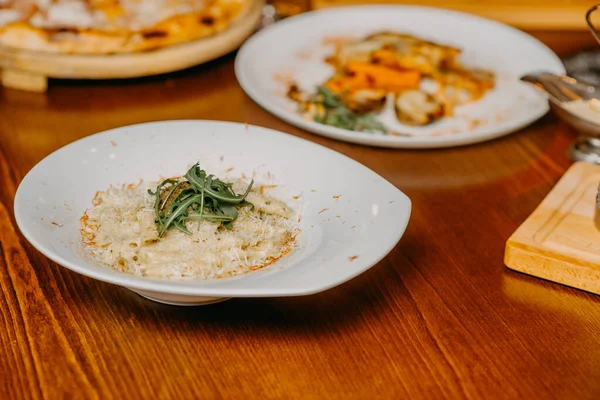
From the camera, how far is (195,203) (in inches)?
41.8

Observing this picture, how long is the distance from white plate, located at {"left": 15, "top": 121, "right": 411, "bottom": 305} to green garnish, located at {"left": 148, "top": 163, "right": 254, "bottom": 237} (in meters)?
0.11

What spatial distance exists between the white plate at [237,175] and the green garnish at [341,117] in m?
0.35

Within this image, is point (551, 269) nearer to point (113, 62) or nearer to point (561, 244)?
point (561, 244)

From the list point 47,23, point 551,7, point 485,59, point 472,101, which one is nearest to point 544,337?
point 472,101

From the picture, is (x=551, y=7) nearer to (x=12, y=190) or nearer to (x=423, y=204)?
(x=423, y=204)

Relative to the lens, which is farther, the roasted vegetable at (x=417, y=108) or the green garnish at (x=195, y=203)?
the roasted vegetable at (x=417, y=108)

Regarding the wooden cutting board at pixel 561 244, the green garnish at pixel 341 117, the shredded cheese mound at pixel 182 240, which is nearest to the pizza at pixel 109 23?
the green garnish at pixel 341 117

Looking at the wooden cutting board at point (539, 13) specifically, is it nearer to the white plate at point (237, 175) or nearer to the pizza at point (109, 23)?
the pizza at point (109, 23)

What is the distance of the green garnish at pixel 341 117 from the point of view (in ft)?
5.25

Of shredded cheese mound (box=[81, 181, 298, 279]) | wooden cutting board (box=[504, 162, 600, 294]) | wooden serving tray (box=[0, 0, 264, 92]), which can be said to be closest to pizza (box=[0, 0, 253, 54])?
wooden serving tray (box=[0, 0, 264, 92])

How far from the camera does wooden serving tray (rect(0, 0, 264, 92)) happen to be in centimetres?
171

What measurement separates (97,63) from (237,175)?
0.67 m

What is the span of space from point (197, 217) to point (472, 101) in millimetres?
942

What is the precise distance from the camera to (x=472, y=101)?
1.75 m
